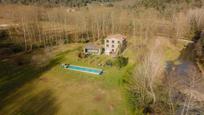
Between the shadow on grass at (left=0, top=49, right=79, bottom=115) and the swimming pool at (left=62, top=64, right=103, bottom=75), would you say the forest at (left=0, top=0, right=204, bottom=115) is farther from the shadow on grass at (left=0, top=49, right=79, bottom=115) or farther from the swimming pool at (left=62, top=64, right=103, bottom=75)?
the swimming pool at (left=62, top=64, right=103, bottom=75)

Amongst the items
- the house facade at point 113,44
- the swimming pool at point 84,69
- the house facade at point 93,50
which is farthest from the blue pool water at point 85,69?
the house facade at point 113,44

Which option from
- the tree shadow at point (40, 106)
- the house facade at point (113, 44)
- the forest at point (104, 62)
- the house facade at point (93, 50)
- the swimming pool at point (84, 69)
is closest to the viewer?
the tree shadow at point (40, 106)

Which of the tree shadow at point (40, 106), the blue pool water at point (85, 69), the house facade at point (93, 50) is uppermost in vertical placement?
the house facade at point (93, 50)

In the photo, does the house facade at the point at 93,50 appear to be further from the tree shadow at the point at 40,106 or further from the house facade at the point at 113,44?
the tree shadow at the point at 40,106

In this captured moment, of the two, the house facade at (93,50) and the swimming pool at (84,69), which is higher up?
the house facade at (93,50)

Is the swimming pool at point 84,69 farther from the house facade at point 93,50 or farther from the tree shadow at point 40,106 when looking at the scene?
the tree shadow at point 40,106

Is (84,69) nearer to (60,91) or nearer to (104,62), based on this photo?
(104,62)

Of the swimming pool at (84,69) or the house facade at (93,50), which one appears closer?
the swimming pool at (84,69)

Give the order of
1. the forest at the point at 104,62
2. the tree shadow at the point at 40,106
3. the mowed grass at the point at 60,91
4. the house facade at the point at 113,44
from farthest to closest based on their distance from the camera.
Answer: the house facade at the point at 113,44 → the forest at the point at 104,62 → the mowed grass at the point at 60,91 → the tree shadow at the point at 40,106

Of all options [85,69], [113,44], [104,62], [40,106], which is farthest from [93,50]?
[40,106]
